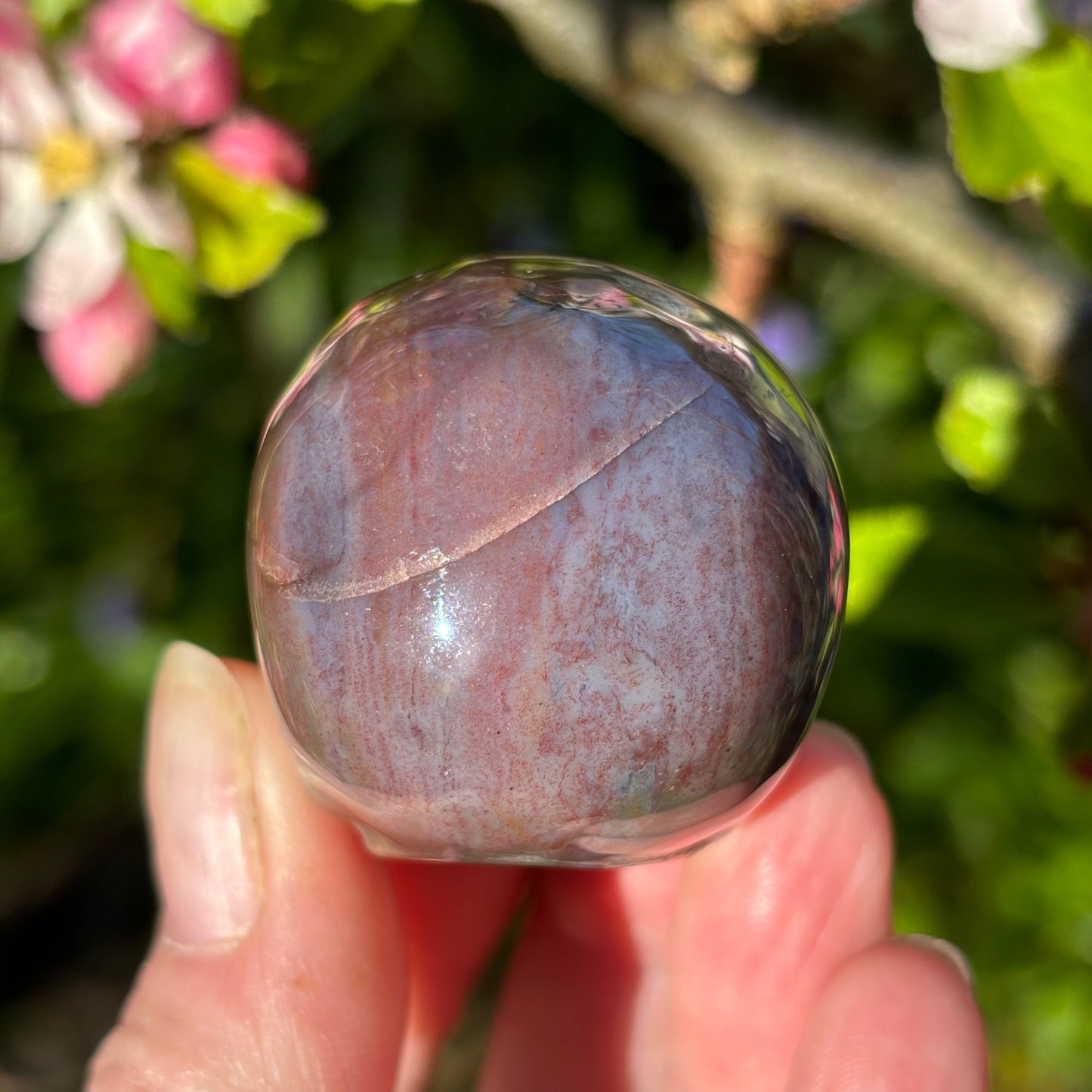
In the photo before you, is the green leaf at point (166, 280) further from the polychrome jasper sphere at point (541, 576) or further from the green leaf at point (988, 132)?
the green leaf at point (988, 132)

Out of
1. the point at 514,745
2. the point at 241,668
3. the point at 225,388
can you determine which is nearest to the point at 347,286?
the point at 225,388

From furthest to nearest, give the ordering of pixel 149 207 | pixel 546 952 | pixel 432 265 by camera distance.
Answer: pixel 432 265, pixel 546 952, pixel 149 207

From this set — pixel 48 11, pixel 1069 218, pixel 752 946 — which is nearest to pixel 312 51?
pixel 48 11

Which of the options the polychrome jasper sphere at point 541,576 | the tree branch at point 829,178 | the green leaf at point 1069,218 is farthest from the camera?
the tree branch at point 829,178

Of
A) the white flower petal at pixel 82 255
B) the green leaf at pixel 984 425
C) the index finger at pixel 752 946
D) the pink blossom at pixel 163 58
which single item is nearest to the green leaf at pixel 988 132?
the green leaf at pixel 984 425

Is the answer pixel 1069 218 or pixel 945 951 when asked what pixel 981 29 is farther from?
pixel 945 951

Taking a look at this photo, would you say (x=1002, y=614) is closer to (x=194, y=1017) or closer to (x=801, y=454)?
(x=801, y=454)

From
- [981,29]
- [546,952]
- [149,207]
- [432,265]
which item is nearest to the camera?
[981,29]

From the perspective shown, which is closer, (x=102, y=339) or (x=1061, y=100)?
(x=1061, y=100)
